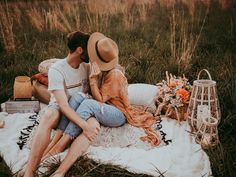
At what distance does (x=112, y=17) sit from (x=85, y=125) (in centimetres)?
398

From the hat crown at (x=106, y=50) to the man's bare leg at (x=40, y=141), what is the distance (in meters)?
0.66

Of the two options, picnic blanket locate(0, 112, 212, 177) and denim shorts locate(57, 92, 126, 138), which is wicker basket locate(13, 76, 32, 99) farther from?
denim shorts locate(57, 92, 126, 138)

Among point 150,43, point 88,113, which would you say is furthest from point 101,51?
point 150,43

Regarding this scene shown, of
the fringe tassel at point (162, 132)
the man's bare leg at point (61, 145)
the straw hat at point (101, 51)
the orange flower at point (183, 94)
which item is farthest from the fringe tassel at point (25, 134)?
the orange flower at point (183, 94)

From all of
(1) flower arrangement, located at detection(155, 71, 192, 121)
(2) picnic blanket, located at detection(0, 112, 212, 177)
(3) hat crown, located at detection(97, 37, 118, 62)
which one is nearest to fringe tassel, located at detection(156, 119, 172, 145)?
(2) picnic blanket, located at detection(0, 112, 212, 177)

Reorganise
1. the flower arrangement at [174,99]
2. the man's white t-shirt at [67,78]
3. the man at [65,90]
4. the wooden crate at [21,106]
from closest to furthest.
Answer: the man at [65,90], the man's white t-shirt at [67,78], the flower arrangement at [174,99], the wooden crate at [21,106]

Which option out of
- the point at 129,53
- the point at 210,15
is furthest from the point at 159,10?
the point at 129,53

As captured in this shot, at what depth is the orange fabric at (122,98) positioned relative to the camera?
3.26 metres

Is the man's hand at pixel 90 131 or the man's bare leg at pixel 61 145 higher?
the man's hand at pixel 90 131

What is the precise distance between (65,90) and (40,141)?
568 millimetres

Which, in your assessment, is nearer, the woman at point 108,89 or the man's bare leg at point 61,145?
the man's bare leg at point 61,145

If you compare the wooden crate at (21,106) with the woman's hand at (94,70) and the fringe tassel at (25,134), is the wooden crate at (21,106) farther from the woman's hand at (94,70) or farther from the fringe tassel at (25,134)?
the woman's hand at (94,70)

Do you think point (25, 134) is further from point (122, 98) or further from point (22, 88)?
point (122, 98)

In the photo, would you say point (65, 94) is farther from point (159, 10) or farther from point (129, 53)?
point (159, 10)
